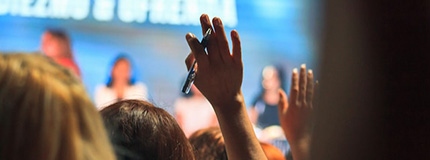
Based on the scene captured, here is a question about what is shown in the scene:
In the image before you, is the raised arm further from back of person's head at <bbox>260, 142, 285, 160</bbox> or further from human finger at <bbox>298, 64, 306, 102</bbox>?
back of person's head at <bbox>260, 142, 285, 160</bbox>

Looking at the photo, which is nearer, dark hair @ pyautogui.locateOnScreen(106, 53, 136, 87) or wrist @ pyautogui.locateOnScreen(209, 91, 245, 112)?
wrist @ pyautogui.locateOnScreen(209, 91, 245, 112)

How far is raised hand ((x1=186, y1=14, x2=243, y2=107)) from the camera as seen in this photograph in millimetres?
1012

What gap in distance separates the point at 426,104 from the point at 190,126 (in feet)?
14.5

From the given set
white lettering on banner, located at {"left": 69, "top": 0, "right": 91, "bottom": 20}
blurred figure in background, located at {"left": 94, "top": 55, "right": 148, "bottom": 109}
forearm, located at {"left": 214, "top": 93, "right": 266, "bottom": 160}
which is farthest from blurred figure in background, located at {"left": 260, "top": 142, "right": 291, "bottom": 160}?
white lettering on banner, located at {"left": 69, "top": 0, "right": 91, "bottom": 20}

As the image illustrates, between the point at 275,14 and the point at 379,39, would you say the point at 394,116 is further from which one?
the point at 275,14

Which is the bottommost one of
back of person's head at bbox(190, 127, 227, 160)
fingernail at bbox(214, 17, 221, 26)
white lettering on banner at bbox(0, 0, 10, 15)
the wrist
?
back of person's head at bbox(190, 127, 227, 160)

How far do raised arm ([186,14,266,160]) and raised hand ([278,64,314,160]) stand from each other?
42 centimetres

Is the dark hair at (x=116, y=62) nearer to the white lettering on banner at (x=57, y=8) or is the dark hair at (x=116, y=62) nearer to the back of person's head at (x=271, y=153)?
the white lettering on banner at (x=57, y=8)

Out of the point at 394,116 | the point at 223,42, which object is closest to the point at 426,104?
the point at 394,116

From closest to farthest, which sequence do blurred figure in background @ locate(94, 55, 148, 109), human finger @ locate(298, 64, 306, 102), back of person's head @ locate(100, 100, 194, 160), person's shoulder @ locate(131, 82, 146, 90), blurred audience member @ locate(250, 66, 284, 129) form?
1. back of person's head @ locate(100, 100, 194, 160)
2. human finger @ locate(298, 64, 306, 102)
3. blurred figure in background @ locate(94, 55, 148, 109)
4. person's shoulder @ locate(131, 82, 146, 90)
5. blurred audience member @ locate(250, 66, 284, 129)

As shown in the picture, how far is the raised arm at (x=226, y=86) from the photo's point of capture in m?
1.01

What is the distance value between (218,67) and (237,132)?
0.13 metres

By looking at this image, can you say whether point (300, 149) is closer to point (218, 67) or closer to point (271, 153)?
point (271, 153)

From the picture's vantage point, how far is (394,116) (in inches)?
18.1
